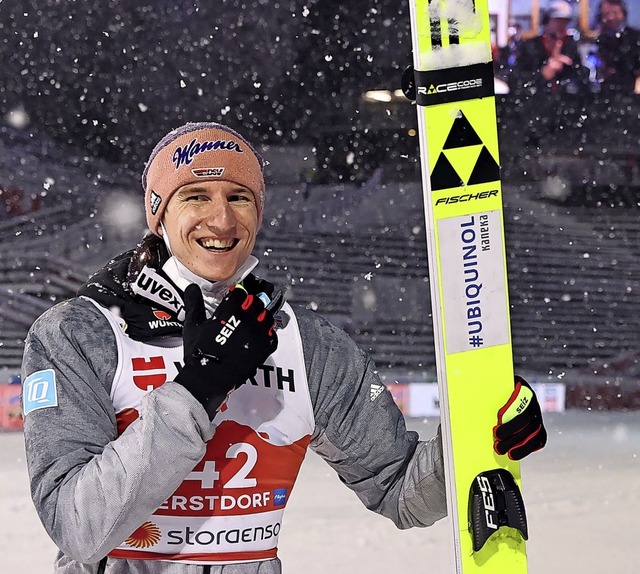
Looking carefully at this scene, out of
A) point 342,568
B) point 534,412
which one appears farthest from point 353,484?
point 342,568

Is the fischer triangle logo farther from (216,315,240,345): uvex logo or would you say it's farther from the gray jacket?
(216,315,240,345): uvex logo

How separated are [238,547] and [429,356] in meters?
6.94

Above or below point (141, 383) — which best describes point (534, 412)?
below

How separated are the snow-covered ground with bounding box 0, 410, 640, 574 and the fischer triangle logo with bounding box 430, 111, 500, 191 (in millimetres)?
2044

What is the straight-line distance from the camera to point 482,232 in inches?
65.6

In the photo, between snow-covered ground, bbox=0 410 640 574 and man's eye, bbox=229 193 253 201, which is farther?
snow-covered ground, bbox=0 410 640 574

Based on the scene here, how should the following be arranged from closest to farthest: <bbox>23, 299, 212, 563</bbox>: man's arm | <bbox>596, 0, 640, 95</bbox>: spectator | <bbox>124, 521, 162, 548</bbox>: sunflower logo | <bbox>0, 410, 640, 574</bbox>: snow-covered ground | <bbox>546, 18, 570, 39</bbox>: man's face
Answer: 1. <bbox>23, 299, 212, 563</bbox>: man's arm
2. <bbox>124, 521, 162, 548</bbox>: sunflower logo
3. <bbox>0, 410, 640, 574</bbox>: snow-covered ground
4. <bbox>546, 18, 570, 39</bbox>: man's face
5. <bbox>596, 0, 640, 95</bbox>: spectator

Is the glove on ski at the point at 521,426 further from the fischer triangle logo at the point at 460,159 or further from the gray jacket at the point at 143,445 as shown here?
the fischer triangle logo at the point at 460,159

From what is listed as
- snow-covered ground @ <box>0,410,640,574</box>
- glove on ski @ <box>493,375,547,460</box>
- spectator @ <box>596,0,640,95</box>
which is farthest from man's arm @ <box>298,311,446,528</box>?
spectator @ <box>596,0,640,95</box>

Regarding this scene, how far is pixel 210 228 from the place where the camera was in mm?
1489

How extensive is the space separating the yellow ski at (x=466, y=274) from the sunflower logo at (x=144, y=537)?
19.4 inches

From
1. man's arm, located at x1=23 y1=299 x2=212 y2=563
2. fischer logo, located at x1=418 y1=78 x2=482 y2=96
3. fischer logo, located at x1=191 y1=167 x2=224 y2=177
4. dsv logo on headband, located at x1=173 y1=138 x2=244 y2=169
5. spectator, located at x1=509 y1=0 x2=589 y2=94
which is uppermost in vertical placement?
fischer logo, located at x1=418 y1=78 x2=482 y2=96

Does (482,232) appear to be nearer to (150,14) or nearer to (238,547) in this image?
(238,547)

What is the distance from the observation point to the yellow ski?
1625 millimetres
